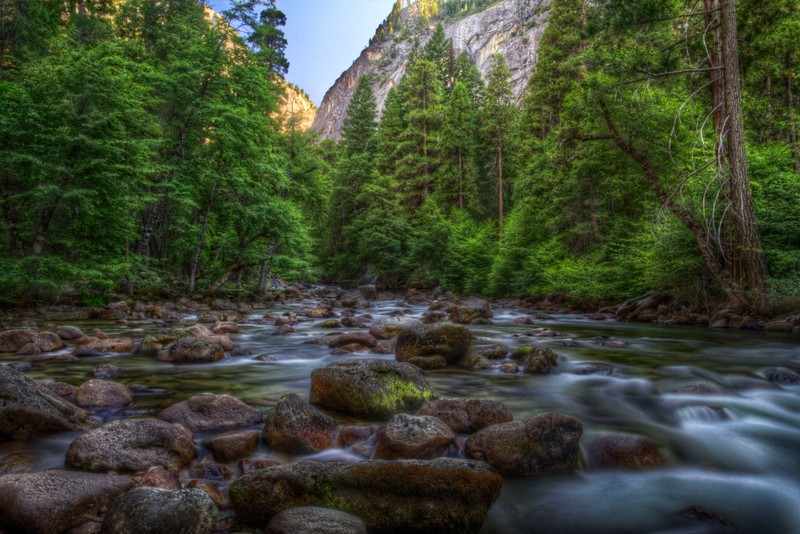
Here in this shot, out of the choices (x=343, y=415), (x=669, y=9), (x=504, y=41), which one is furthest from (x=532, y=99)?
(x=504, y=41)

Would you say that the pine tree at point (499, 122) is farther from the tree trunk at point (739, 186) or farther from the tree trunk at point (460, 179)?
the tree trunk at point (739, 186)

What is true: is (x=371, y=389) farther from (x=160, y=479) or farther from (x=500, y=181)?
(x=500, y=181)

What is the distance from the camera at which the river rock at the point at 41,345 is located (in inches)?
281

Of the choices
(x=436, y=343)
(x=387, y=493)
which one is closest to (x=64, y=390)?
(x=387, y=493)

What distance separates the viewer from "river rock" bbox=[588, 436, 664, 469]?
11.6 ft

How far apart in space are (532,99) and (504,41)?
59916 mm

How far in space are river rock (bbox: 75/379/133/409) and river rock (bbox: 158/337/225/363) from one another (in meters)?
2.28

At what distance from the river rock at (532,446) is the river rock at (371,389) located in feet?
3.56

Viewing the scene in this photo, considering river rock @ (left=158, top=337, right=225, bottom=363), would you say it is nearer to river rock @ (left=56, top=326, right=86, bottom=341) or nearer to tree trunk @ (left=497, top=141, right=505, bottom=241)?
river rock @ (left=56, top=326, right=86, bottom=341)

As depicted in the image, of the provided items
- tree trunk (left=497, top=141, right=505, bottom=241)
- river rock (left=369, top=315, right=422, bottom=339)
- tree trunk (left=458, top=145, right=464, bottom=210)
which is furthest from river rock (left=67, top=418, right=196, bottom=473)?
tree trunk (left=458, top=145, right=464, bottom=210)

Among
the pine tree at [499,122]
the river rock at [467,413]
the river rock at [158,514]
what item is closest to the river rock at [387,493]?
the river rock at [158,514]

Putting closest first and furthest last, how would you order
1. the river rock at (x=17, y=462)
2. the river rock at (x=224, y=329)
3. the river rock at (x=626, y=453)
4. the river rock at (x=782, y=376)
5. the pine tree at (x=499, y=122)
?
the river rock at (x=17, y=462) < the river rock at (x=626, y=453) < the river rock at (x=782, y=376) < the river rock at (x=224, y=329) < the pine tree at (x=499, y=122)

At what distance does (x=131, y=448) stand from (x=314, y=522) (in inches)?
74.6

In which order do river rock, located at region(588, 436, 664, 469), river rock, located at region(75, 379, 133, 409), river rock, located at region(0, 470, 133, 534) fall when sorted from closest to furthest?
1. river rock, located at region(0, 470, 133, 534)
2. river rock, located at region(588, 436, 664, 469)
3. river rock, located at region(75, 379, 133, 409)
